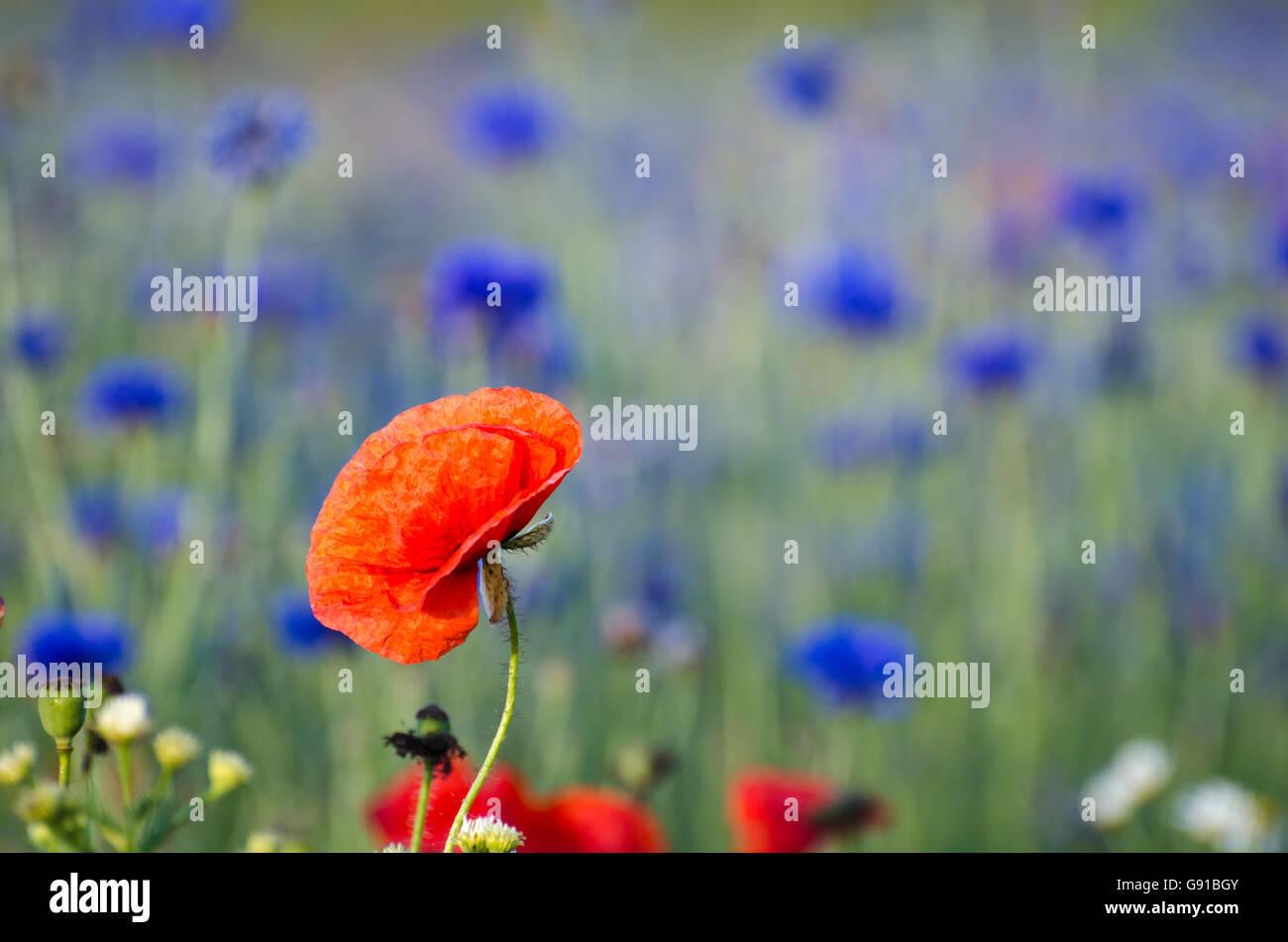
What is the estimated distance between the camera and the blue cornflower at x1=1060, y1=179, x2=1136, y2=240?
89.6 inches

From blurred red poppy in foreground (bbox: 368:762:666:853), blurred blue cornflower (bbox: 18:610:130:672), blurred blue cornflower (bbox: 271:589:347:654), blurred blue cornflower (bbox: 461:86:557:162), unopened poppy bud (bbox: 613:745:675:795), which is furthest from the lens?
blurred blue cornflower (bbox: 461:86:557:162)

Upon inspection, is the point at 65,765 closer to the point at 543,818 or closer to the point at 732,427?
the point at 543,818

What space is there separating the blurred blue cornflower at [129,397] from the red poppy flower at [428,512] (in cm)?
143

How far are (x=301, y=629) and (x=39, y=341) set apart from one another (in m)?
0.62

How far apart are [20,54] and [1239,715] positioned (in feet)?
6.88

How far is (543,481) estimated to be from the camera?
50 cm

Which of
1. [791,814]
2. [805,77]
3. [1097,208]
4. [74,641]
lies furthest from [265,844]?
[1097,208]

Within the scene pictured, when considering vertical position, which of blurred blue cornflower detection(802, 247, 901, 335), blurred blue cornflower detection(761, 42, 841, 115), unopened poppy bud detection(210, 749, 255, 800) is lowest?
unopened poppy bud detection(210, 749, 255, 800)

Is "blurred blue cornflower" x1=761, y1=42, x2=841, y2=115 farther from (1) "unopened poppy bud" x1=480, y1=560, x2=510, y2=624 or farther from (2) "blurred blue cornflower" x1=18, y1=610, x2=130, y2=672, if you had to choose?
(1) "unopened poppy bud" x1=480, y1=560, x2=510, y2=624

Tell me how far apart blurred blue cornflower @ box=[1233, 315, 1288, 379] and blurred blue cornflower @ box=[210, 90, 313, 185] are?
5.51 feet

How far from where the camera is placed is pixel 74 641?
1166mm

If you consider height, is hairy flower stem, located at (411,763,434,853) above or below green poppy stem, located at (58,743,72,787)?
below

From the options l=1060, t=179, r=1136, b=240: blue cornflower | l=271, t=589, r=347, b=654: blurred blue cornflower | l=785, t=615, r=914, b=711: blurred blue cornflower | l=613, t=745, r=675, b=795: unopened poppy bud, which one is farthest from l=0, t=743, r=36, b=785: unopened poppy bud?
l=1060, t=179, r=1136, b=240: blue cornflower
